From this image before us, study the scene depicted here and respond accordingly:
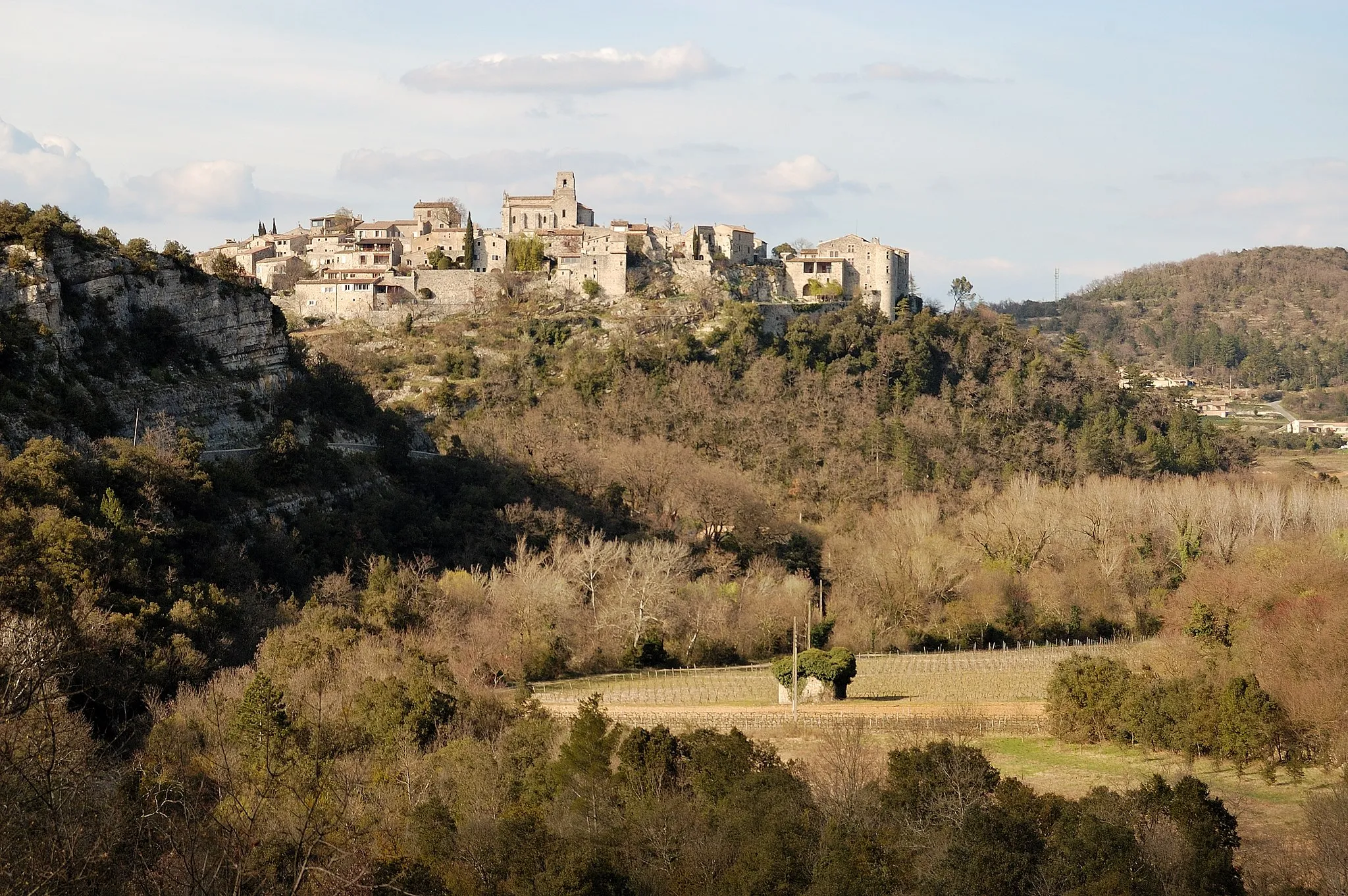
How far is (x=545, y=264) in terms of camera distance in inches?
3233

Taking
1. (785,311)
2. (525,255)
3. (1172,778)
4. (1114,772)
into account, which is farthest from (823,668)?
(525,255)

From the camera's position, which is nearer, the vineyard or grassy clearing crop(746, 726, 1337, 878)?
grassy clearing crop(746, 726, 1337, 878)

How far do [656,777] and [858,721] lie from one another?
23.6ft

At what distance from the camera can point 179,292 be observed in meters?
43.1

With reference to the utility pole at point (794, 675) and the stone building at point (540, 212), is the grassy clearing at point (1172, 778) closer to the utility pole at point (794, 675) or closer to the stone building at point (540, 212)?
the utility pole at point (794, 675)

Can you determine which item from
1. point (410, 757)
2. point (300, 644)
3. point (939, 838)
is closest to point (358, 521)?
point (300, 644)

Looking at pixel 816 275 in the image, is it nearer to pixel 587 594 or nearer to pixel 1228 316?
pixel 587 594

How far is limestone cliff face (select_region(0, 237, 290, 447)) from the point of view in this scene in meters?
37.7

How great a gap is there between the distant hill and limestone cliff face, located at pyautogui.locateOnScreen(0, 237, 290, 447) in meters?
95.2

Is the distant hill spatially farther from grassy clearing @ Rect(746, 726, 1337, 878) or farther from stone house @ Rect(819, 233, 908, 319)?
grassy clearing @ Rect(746, 726, 1337, 878)

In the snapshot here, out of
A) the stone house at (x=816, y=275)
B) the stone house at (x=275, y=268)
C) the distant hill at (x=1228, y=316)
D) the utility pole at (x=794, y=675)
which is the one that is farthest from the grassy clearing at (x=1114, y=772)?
the distant hill at (x=1228, y=316)

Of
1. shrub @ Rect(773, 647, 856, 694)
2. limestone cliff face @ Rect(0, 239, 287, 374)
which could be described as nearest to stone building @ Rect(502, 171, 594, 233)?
limestone cliff face @ Rect(0, 239, 287, 374)

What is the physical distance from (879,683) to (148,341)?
72.8ft

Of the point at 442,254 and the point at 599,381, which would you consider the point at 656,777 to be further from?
the point at 442,254
